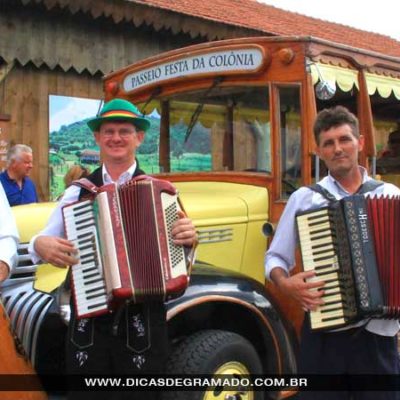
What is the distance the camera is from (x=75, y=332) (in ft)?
9.08

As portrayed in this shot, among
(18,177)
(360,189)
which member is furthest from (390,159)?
(360,189)

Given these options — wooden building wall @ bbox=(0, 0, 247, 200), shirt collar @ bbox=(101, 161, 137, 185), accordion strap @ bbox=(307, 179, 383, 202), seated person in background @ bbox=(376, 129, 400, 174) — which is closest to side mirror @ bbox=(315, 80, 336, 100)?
accordion strap @ bbox=(307, 179, 383, 202)

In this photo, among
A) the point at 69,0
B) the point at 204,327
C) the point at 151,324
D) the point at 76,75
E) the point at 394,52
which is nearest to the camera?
the point at 151,324

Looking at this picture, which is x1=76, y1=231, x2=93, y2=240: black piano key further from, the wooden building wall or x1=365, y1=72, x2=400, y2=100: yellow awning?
the wooden building wall

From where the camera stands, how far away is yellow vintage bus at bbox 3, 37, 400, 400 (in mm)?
3426

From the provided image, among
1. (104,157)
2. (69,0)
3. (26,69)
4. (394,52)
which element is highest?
(394,52)

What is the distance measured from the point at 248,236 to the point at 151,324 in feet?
4.87

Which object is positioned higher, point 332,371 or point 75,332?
point 75,332

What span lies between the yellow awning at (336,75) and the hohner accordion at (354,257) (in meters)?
1.55

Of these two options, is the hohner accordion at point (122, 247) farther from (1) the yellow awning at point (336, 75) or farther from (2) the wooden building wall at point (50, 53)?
(2) the wooden building wall at point (50, 53)

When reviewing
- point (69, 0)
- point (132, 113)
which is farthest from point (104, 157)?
point (69, 0)

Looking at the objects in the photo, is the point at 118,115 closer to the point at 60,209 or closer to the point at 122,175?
the point at 122,175

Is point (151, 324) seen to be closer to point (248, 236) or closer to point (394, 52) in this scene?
point (248, 236)

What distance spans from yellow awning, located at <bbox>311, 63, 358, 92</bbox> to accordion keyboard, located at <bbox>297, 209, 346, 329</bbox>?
1.61m
